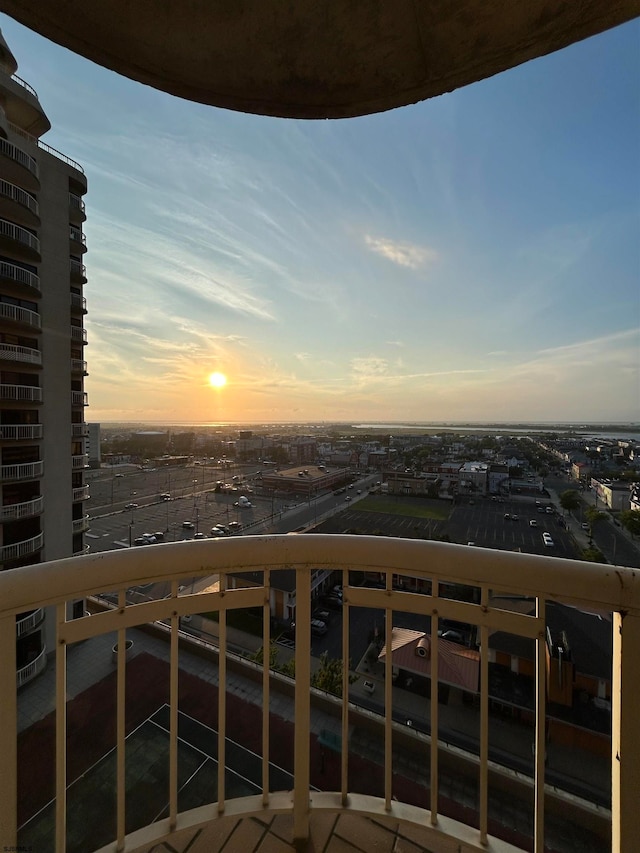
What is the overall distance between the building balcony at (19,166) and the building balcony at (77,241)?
0.96 metres

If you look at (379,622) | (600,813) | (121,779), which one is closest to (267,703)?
(121,779)

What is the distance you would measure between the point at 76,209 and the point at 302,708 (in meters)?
9.08

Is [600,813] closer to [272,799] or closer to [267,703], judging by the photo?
[272,799]

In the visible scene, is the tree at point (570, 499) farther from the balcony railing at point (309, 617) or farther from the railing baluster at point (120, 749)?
the railing baluster at point (120, 749)

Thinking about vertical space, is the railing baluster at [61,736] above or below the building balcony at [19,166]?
below

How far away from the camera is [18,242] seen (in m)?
5.53

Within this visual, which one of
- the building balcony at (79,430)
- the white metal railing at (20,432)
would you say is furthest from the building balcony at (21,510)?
the building balcony at (79,430)

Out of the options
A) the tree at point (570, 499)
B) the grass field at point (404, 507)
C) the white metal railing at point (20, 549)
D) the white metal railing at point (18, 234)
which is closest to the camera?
the tree at point (570, 499)

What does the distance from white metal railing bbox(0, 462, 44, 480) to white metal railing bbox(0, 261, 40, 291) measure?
115 inches

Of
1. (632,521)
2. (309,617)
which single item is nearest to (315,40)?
(309,617)

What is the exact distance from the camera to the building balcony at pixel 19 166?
521cm

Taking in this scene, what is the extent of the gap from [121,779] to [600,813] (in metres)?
2.87

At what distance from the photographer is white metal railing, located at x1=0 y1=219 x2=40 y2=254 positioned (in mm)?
5435

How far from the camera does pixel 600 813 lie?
6.78ft
